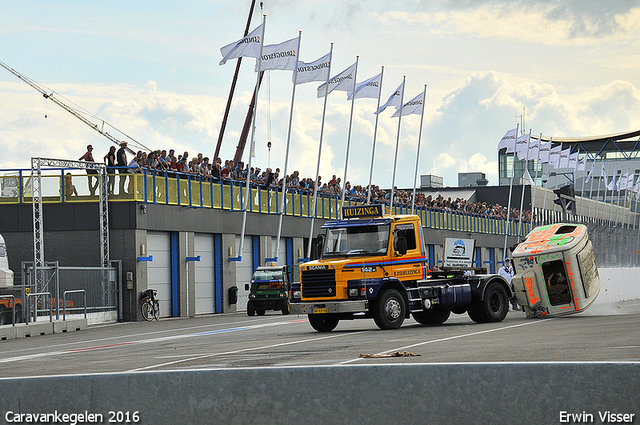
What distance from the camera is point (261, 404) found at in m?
6.71

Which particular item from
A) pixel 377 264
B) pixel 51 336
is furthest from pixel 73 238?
pixel 377 264

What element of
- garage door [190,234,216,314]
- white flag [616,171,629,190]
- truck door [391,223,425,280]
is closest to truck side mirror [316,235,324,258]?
truck door [391,223,425,280]

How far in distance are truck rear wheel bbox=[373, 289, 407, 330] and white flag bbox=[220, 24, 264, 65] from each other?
19833mm

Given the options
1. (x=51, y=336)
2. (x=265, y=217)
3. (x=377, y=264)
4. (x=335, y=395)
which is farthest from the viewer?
(x=265, y=217)

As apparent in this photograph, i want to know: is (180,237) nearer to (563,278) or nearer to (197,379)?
(563,278)

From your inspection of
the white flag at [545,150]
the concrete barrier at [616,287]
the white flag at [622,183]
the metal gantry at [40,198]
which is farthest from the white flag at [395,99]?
the white flag at [622,183]

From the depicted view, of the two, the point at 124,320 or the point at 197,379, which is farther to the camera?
the point at 124,320

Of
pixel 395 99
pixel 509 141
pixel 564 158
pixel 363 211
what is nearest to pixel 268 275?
pixel 363 211

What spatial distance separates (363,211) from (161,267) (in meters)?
17.4

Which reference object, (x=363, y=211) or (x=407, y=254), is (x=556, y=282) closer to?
(x=407, y=254)

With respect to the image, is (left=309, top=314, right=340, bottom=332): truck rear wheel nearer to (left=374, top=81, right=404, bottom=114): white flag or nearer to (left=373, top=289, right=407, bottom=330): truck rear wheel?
(left=373, top=289, right=407, bottom=330): truck rear wheel

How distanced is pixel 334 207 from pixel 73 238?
19317mm

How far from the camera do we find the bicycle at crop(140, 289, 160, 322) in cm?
3600

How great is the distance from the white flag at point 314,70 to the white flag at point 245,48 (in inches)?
151
